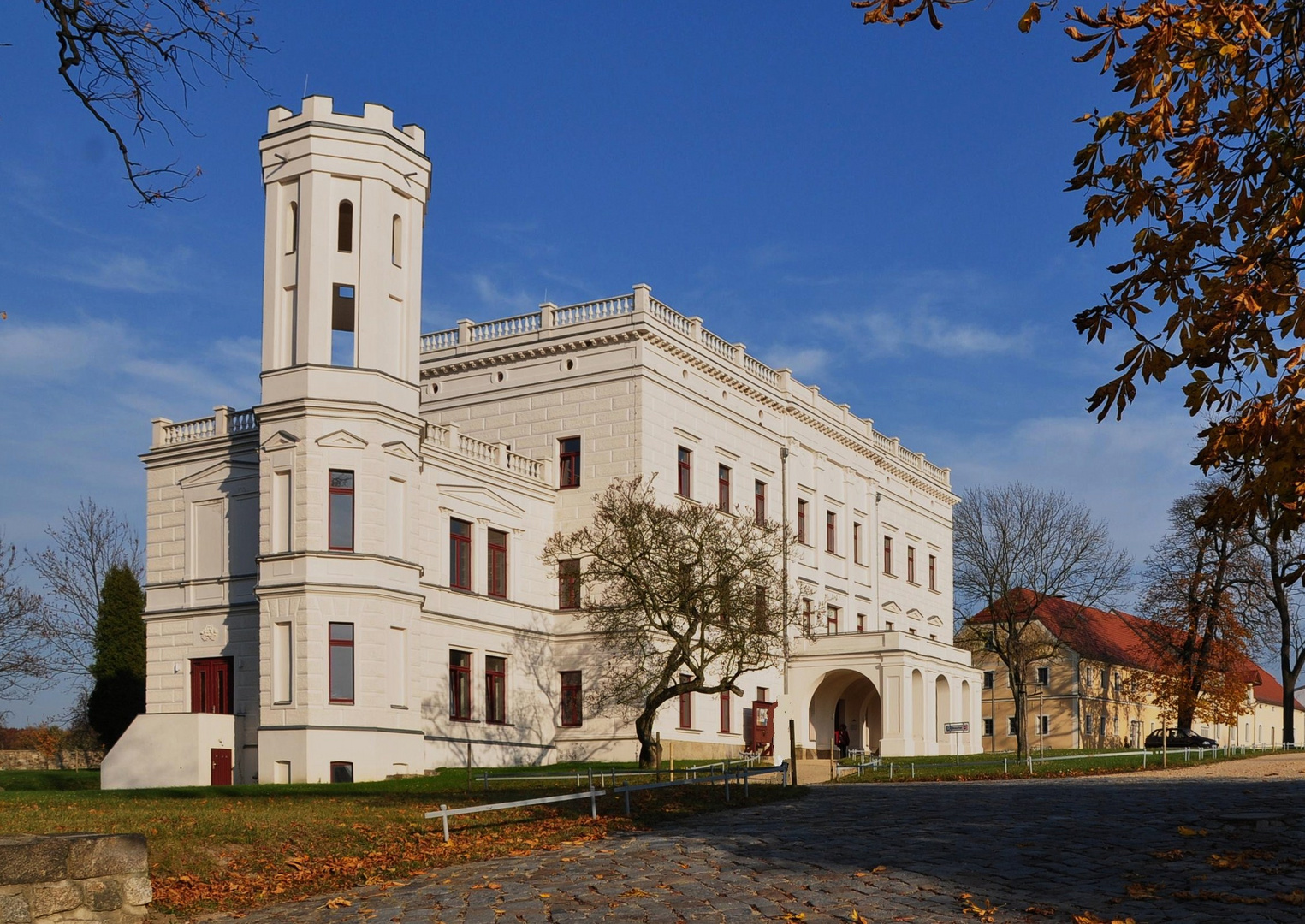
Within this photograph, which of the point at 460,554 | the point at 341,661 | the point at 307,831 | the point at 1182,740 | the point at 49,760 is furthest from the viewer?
the point at 1182,740

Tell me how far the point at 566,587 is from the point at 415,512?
25.1 ft

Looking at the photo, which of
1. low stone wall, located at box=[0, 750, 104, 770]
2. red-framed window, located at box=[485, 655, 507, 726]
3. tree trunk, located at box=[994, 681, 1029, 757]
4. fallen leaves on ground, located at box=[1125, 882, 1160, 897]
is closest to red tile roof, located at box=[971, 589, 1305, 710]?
tree trunk, located at box=[994, 681, 1029, 757]

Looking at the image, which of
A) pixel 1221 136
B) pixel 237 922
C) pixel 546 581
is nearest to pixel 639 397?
pixel 546 581

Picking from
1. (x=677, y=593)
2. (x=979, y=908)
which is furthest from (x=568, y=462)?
(x=979, y=908)

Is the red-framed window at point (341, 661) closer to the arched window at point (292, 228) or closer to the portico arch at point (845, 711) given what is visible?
the arched window at point (292, 228)

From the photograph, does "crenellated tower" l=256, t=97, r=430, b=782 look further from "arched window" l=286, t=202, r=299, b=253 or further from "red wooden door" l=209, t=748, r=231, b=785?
"red wooden door" l=209, t=748, r=231, b=785

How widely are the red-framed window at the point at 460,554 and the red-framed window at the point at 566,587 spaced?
150 inches

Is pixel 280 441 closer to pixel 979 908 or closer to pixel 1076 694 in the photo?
pixel 979 908

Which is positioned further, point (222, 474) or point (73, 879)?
point (222, 474)

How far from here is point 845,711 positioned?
5697cm

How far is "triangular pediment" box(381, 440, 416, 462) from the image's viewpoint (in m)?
35.3

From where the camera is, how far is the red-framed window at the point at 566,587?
43531 millimetres

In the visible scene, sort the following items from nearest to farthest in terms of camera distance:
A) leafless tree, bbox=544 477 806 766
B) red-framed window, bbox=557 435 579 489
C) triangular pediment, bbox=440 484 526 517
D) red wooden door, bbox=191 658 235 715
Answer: leafless tree, bbox=544 477 806 766 < red wooden door, bbox=191 658 235 715 < triangular pediment, bbox=440 484 526 517 < red-framed window, bbox=557 435 579 489

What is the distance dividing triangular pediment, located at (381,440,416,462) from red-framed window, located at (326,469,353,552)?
1185 mm
